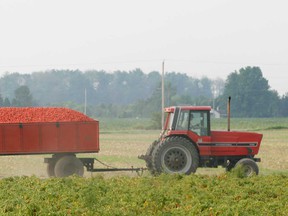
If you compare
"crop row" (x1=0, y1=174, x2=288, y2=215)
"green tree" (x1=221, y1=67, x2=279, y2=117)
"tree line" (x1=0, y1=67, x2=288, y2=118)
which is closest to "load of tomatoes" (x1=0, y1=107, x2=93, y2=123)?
"crop row" (x1=0, y1=174, x2=288, y2=215)

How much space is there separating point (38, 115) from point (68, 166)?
1.99m

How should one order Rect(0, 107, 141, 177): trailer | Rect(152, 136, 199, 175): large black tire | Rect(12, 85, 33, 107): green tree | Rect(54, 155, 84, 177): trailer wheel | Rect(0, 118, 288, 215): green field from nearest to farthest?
Rect(0, 118, 288, 215): green field
Rect(152, 136, 199, 175): large black tire
Rect(0, 107, 141, 177): trailer
Rect(54, 155, 84, 177): trailer wheel
Rect(12, 85, 33, 107): green tree

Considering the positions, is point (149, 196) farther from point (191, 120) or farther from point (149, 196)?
point (191, 120)

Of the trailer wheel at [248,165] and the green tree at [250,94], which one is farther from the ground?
the green tree at [250,94]

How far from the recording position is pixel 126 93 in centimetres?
18488

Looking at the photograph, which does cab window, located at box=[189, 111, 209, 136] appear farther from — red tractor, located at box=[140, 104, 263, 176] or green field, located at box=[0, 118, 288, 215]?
green field, located at box=[0, 118, 288, 215]

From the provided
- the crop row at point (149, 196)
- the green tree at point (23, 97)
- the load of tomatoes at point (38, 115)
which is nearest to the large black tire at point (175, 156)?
the crop row at point (149, 196)

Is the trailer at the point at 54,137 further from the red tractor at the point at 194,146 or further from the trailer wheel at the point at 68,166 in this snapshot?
the red tractor at the point at 194,146

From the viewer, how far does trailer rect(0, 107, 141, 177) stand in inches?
835

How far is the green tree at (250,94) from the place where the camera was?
123 meters

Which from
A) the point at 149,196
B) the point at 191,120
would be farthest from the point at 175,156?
the point at 149,196

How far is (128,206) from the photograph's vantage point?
1409 cm

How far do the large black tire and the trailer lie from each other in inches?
47.4

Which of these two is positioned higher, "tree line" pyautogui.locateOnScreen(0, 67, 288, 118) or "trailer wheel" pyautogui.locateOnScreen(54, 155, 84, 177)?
"tree line" pyautogui.locateOnScreen(0, 67, 288, 118)
